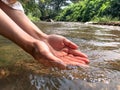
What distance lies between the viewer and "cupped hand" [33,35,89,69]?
2039mm

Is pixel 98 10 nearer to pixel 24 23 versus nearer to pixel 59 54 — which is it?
pixel 24 23

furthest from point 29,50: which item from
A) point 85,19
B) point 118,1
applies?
point 85,19

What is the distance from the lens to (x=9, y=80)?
203 centimetres

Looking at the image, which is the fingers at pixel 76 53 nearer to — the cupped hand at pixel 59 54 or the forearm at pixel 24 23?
the cupped hand at pixel 59 54

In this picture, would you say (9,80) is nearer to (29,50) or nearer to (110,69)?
(29,50)

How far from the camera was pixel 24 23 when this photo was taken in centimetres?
264

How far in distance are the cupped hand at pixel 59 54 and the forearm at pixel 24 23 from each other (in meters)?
0.13

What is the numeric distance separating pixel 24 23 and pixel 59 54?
1.61ft

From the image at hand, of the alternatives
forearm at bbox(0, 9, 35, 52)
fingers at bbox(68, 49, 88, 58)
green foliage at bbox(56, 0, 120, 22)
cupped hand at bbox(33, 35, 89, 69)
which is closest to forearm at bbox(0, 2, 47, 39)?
cupped hand at bbox(33, 35, 89, 69)

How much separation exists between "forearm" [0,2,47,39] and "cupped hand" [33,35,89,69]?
0.13 meters

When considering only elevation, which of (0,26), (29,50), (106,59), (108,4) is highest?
(0,26)

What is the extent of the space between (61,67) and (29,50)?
28cm

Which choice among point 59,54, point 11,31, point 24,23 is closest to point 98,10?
point 24,23

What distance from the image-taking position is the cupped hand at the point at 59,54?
2039 mm
